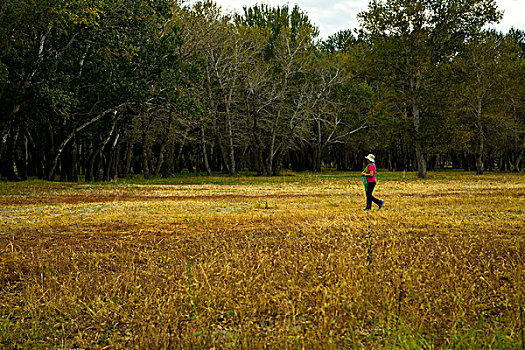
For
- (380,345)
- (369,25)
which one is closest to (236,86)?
(369,25)

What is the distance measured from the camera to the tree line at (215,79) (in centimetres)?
2294

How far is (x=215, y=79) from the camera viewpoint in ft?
131

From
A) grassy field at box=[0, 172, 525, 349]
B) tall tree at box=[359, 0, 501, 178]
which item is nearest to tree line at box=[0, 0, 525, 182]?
tall tree at box=[359, 0, 501, 178]

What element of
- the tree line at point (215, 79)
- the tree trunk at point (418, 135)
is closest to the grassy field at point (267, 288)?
the tree line at point (215, 79)

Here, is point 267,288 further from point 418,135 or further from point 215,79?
point 215,79

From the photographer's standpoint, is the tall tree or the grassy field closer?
the grassy field

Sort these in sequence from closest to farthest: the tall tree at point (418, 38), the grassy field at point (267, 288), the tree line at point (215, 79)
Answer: the grassy field at point (267, 288) < the tree line at point (215, 79) < the tall tree at point (418, 38)

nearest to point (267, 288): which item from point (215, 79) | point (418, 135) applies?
point (418, 135)

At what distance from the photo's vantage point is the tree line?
903 inches

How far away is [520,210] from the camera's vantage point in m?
10.9

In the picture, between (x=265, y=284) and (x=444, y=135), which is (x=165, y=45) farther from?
(x=265, y=284)

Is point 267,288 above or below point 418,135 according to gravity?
below

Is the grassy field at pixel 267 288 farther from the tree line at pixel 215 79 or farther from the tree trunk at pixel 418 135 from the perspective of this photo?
the tree trunk at pixel 418 135

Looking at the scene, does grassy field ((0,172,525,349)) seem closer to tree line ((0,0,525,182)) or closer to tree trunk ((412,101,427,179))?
tree line ((0,0,525,182))
